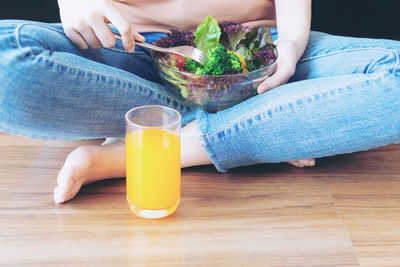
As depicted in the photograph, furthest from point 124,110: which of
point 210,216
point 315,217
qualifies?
point 315,217

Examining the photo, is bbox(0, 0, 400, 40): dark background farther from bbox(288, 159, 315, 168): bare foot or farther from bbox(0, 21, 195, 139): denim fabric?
bbox(288, 159, 315, 168): bare foot

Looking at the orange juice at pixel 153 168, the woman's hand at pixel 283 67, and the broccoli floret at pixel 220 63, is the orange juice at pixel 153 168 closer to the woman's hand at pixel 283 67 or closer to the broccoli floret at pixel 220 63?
the broccoli floret at pixel 220 63

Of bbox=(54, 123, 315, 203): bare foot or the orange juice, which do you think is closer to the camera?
the orange juice

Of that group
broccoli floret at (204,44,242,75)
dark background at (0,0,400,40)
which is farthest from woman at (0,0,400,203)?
dark background at (0,0,400,40)

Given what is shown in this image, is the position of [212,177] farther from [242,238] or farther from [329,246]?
[329,246]

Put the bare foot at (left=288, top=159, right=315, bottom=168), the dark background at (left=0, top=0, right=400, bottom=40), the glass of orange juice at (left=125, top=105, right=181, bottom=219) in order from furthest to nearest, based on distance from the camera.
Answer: the dark background at (left=0, top=0, right=400, bottom=40)
the bare foot at (left=288, top=159, right=315, bottom=168)
the glass of orange juice at (left=125, top=105, right=181, bottom=219)

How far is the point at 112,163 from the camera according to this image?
1.13 meters

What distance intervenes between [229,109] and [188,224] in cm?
30

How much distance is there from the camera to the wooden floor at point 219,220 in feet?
3.07

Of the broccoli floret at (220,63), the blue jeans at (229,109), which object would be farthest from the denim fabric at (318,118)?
the broccoli floret at (220,63)

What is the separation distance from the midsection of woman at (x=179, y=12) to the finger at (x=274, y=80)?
8.6 inches

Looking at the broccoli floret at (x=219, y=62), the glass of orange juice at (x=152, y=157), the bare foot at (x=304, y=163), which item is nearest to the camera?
the glass of orange juice at (x=152, y=157)

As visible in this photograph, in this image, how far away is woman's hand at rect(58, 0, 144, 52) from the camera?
980 mm

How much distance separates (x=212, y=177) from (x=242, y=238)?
0.24 meters
